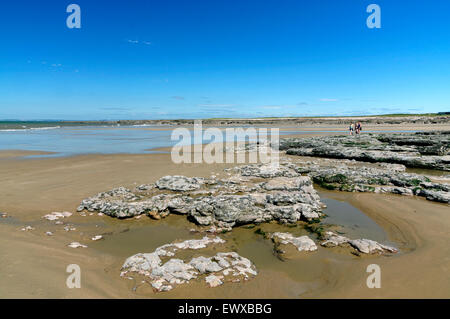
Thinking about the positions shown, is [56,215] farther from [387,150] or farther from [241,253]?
[387,150]

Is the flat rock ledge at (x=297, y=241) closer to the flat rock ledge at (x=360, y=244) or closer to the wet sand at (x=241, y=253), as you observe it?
the wet sand at (x=241, y=253)

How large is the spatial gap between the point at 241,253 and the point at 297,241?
1.40 meters

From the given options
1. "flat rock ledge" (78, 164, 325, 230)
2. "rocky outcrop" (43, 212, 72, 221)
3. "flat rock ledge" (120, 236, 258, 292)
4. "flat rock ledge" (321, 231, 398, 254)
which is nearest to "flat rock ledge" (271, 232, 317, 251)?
"flat rock ledge" (321, 231, 398, 254)

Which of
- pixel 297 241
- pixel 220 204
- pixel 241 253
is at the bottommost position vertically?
pixel 241 253

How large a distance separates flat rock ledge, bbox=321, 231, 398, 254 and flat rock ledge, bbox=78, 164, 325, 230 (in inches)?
50.1

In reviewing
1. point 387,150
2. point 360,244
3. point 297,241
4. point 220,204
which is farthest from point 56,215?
point 387,150

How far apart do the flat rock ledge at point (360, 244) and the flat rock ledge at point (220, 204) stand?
127cm

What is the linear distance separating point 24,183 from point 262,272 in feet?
38.9

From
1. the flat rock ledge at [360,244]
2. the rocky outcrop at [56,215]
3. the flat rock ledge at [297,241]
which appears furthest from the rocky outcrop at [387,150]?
the rocky outcrop at [56,215]

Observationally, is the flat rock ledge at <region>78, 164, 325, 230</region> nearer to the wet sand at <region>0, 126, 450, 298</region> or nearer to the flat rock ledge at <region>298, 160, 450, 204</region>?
the wet sand at <region>0, 126, 450, 298</region>

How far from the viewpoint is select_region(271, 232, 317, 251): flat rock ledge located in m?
5.41

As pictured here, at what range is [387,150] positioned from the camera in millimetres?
17766

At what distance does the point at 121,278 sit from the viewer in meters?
4.39

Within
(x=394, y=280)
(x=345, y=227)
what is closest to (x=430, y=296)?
(x=394, y=280)
